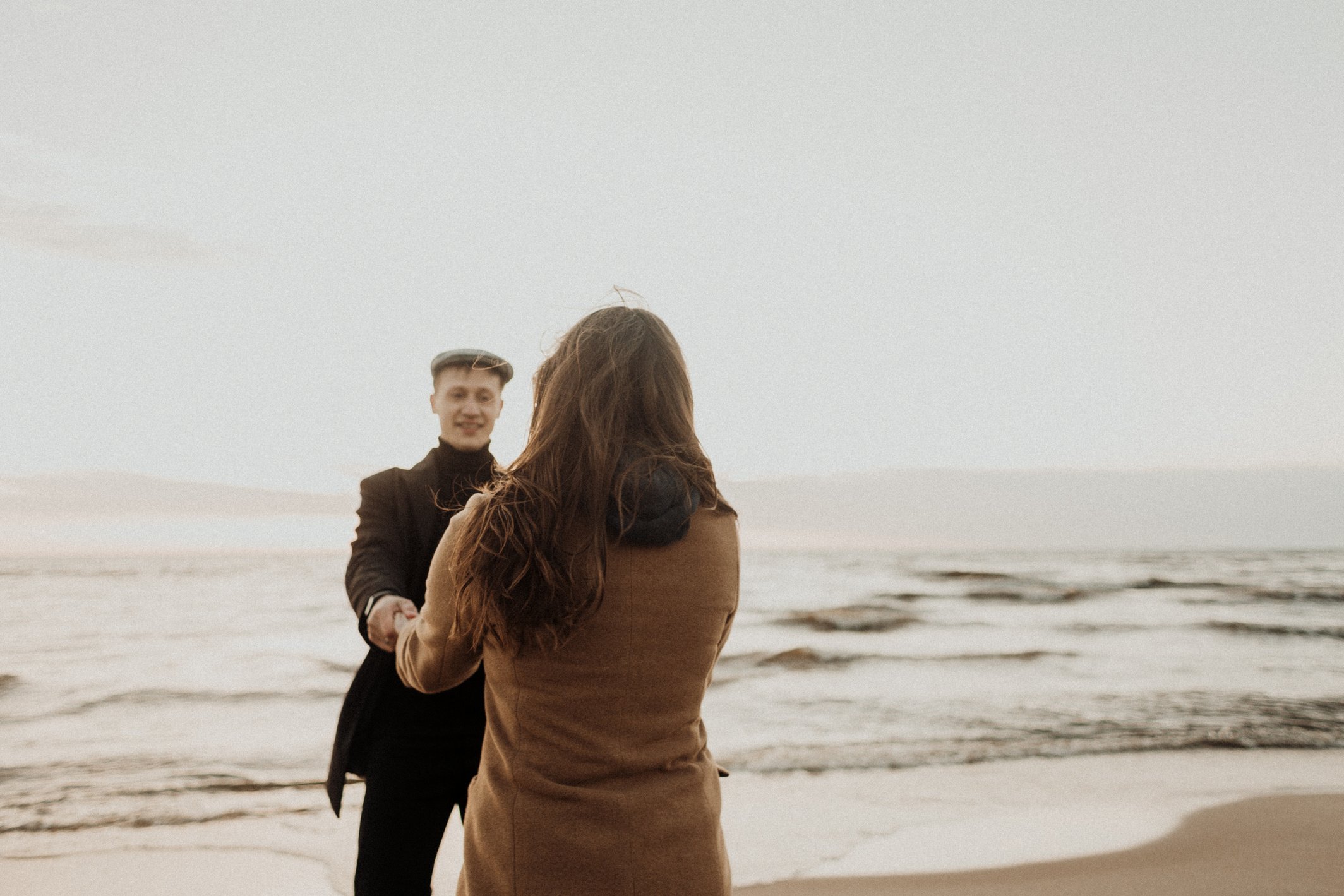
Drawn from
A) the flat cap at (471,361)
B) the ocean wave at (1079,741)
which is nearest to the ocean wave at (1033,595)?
the ocean wave at (1079,741)

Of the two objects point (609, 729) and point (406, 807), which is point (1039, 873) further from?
point (609, 729)

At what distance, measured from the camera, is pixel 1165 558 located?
4556cm

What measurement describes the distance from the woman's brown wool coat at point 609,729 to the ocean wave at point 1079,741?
5202mm

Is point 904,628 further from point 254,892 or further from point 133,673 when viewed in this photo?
point 254,892

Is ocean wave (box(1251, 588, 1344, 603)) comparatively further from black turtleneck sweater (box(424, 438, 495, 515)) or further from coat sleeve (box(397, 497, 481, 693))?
coat sleeve (box(397, 497, 481, 693))

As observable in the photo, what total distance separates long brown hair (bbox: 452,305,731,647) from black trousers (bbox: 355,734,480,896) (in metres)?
1.08

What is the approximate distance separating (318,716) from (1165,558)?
151 ft

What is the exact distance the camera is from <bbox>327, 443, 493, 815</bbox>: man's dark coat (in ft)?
7.90

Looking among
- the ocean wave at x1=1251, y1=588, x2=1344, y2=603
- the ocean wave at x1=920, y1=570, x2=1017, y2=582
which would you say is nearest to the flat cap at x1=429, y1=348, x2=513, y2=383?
the ocean wave at x1=1251, y1=588, x2=1344, y2=603

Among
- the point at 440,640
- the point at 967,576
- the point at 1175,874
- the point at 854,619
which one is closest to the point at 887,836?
the point at 1175,874

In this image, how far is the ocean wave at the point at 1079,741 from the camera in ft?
21.7

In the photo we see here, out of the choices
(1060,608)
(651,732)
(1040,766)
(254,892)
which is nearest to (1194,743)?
(1040,766)

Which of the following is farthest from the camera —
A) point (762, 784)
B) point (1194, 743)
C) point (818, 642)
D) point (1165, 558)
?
point (1165, 558)

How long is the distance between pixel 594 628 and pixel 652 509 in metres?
0.21
